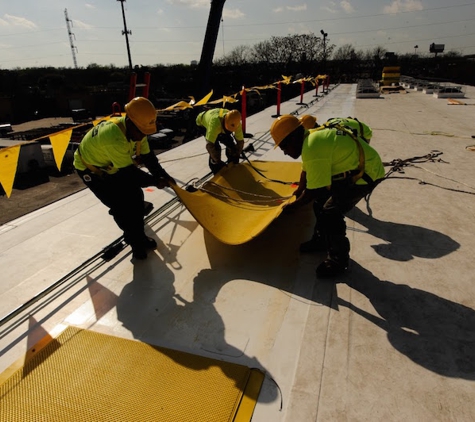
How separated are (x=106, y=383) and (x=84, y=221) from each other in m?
2.78

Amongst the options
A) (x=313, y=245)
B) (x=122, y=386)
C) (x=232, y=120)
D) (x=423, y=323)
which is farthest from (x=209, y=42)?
(x=122, y=386)

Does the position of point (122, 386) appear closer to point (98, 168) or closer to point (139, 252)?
point (139, 252)

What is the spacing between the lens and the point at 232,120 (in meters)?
5.26

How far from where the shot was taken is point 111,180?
3.44 metres

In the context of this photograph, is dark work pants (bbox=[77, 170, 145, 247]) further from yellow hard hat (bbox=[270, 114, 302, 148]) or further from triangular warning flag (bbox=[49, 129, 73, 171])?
yellow hard hat (bbox=[270, 114, 302, 148])

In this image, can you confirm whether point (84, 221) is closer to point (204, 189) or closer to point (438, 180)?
point (204, 189)

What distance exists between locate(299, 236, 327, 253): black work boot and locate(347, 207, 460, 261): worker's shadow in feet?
1.96

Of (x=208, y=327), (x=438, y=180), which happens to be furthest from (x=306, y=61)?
(x=208, y=327)

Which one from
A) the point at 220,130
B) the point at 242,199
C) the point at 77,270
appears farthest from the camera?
the point at 220,130

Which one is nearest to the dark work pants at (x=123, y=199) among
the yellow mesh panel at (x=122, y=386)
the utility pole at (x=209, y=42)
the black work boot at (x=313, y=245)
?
the yellow mesh panel at (x=122, y=386)

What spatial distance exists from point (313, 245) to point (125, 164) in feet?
7.03

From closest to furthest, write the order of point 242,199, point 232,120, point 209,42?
point 242,199, point 232,120, point 209,42

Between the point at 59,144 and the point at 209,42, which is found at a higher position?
the point at 209,42

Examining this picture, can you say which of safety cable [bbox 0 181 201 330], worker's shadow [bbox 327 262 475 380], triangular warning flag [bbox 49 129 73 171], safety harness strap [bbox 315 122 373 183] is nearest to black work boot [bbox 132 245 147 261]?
safety cable [bbox 0 181 201 330]
